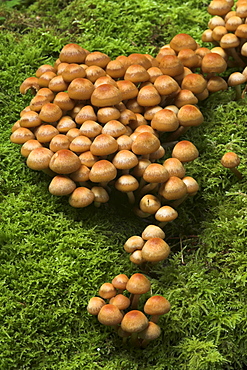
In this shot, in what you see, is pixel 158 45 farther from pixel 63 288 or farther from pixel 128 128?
pixel 63 288

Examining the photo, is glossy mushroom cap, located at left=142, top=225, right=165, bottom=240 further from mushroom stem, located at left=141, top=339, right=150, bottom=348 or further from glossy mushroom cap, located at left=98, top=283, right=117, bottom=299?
mushroom stem, located at left=141, top=339, right=150, bottom=348

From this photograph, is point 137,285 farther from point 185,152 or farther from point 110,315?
point 185,152

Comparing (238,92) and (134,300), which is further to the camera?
(238,92)

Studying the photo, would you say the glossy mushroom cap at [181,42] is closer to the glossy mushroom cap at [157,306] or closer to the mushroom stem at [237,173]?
the mushroom stem at [237,173]

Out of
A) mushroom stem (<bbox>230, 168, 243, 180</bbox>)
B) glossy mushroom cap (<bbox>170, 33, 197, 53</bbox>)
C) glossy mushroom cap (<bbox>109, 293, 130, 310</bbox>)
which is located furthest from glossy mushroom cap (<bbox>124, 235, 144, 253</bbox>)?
glossy mushroom cap (<bbox>170, 33, 197, 53</bbox>)

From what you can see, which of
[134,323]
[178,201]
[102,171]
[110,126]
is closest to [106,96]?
[110,126]

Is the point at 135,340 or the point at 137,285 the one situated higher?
the point at 137,285
